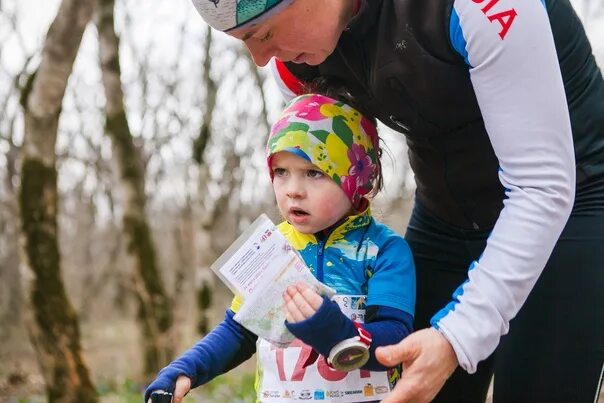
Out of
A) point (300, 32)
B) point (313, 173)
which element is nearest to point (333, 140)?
point (313, 173)

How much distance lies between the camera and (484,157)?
2275 mm

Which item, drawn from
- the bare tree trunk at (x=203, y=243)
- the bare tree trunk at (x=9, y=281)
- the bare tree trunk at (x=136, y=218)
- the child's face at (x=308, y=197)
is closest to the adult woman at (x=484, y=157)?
A: the child's face at (x=308, y=197)

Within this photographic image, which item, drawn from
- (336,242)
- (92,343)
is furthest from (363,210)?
(92,343)

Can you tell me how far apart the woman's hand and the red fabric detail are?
1.12 metres

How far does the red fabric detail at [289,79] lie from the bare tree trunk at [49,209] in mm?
3624

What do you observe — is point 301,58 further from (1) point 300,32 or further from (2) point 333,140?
(2) point 333,140

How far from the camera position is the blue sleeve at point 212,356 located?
7.33ft

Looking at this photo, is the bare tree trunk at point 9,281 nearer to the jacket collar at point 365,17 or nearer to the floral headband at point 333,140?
the floral headband at point 333,140

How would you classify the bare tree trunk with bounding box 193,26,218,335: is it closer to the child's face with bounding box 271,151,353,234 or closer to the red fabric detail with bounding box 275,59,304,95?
the red fabric detail with bounding box 275,59,304,95

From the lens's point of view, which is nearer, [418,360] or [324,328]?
[418,360]

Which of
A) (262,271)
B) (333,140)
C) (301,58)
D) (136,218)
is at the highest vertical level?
(301,58)

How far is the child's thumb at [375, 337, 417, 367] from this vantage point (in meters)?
1.78

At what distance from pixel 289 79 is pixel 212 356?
0.92m

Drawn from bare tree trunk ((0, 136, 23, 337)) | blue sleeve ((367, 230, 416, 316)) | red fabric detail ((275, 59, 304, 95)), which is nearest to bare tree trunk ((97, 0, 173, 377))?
red fabric detail ((275, 59, 304, 95))
